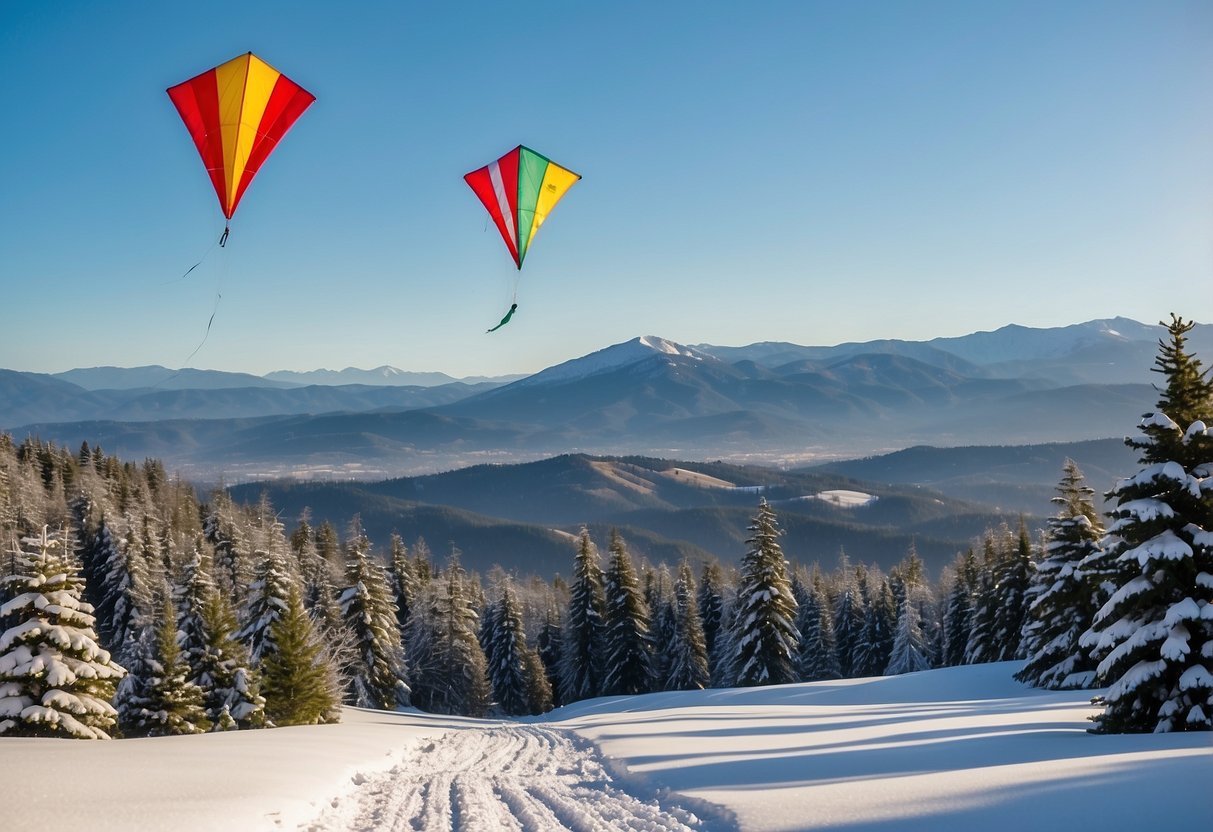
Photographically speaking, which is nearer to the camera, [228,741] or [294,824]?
[294,824]

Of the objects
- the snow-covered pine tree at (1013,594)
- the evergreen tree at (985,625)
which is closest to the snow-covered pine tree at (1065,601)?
the snow-covered pine tree at (1013,594)

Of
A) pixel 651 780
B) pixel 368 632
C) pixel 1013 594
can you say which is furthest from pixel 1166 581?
pixel 368 632

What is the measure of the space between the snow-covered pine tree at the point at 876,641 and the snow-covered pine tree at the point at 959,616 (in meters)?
4.18

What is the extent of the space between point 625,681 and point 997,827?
133 ft

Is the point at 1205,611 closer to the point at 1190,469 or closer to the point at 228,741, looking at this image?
the point at 1190,469

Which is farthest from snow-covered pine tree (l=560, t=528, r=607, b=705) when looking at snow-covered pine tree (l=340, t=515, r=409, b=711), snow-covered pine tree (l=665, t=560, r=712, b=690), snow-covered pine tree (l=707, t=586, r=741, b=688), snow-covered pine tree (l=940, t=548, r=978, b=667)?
snow-covered pine tree (l=940, t=548, r=978, b=667)

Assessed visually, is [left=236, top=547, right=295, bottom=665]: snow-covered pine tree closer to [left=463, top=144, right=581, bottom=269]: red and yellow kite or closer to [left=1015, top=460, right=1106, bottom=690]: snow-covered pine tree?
[left=463, top=144, right=581, bottom=269]: red and yellow kite

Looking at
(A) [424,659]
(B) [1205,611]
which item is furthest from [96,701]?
(A) [424,659]

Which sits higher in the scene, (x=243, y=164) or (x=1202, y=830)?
(x=243, y=164)

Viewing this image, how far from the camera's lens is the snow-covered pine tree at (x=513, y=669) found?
52.0 metres

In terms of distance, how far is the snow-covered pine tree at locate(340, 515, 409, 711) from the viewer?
40.1 metres

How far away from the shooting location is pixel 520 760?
55.4 feet

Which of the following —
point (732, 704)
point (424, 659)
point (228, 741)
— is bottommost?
point (424, 659)

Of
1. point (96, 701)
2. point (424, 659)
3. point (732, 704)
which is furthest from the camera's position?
point (424, 659)
